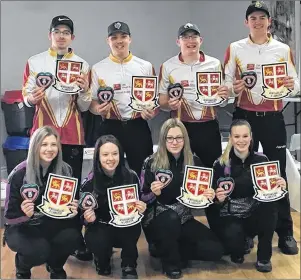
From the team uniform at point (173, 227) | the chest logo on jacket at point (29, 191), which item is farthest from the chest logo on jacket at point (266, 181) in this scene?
the chest logo on jacket at point (29, 191)

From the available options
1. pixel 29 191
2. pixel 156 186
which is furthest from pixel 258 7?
pixel 29 191

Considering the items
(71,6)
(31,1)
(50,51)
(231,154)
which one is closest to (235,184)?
(231,154)

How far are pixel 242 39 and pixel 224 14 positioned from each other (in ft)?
0.76

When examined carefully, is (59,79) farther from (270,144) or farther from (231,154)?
(270,144)

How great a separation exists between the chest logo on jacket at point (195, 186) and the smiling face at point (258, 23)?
867 mm

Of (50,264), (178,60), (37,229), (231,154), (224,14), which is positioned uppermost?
(224,14)

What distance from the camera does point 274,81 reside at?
8.76 feet

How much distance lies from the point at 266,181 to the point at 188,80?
724 mm

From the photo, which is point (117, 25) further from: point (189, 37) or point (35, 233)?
point (35, 233)

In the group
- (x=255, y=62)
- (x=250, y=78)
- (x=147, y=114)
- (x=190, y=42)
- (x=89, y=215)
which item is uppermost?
(x=190, y=42)

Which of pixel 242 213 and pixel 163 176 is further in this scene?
pixel 242 213

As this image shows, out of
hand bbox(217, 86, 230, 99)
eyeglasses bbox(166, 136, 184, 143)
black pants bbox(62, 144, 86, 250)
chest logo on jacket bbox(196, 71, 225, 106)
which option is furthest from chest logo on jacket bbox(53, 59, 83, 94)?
hand bbox(217, 86, 230, 99)

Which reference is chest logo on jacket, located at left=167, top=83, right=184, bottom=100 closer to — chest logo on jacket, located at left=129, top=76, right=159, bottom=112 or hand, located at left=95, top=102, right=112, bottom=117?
chest logo on jacket, located at left=129, top=76, right=159, bottom=112

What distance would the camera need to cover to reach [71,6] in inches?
118
